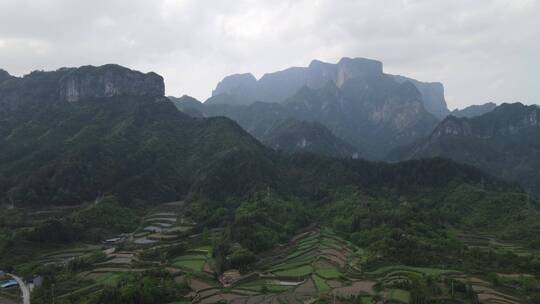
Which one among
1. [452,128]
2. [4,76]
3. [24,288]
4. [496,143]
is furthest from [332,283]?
[496,143]

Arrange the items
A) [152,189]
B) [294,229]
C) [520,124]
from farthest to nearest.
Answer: [520,124]
[152,189]
[294,229]

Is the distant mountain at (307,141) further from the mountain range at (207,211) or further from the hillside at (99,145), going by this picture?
the mountain range at (207,211)

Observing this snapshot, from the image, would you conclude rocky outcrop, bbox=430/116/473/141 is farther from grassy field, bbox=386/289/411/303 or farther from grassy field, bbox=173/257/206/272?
grassy field, bbox=386/289/411/303

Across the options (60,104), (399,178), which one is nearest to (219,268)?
(399,178)

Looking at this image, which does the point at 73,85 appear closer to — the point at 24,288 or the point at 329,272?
the point at 24,288

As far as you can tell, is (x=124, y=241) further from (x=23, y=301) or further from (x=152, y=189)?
(x=152, y=189)

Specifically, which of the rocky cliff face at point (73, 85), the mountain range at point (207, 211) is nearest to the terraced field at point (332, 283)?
the mountain range at point (207, 211)
